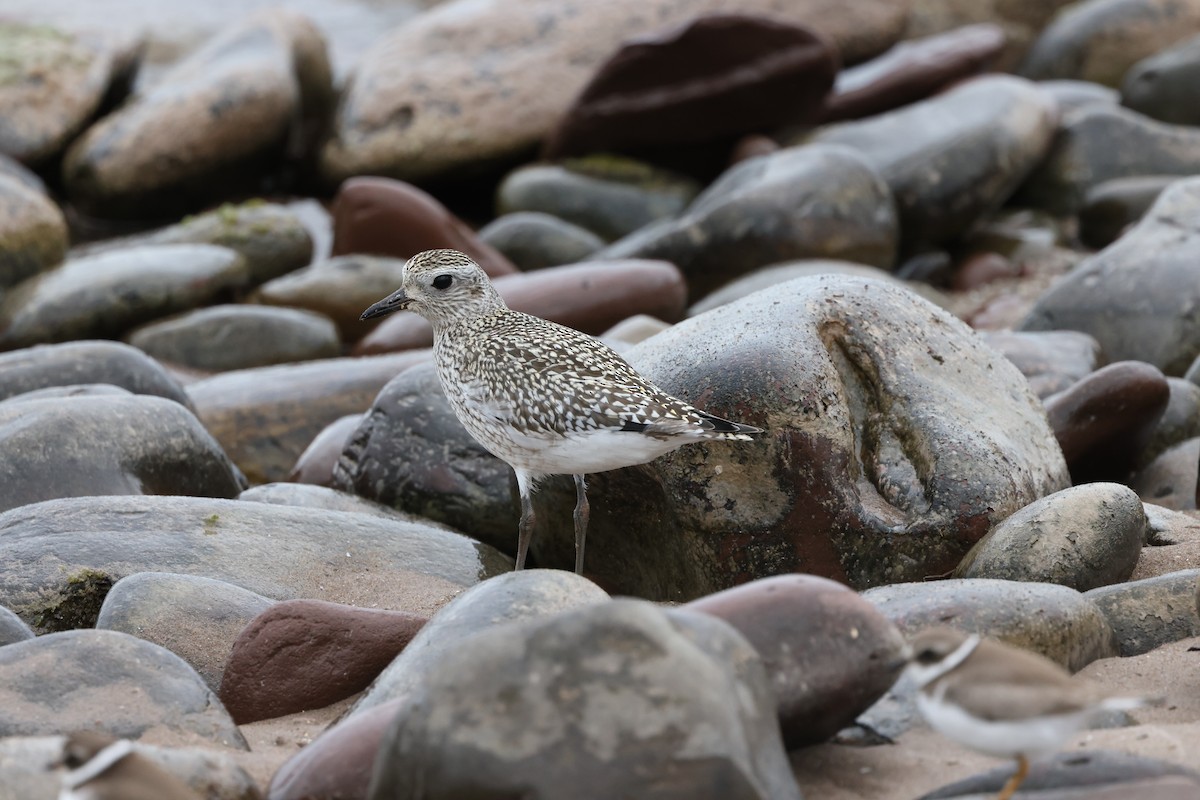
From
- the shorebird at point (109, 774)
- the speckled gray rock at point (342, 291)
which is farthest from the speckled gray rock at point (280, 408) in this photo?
the shorebird at point (109, 774)

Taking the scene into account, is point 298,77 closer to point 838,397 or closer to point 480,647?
point 838,397

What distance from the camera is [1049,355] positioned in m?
8.76

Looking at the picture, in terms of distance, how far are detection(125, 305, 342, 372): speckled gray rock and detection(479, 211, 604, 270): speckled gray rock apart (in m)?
2.26

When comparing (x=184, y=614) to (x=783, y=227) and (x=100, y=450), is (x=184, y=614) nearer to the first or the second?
(x=100, y=450)

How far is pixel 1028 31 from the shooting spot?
769 inches

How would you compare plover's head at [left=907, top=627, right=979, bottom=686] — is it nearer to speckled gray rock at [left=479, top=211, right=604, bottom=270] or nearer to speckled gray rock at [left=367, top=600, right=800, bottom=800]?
speckled gray rock at [left=367, top=600, right=800, bottom=800]

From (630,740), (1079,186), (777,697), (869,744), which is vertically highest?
(630,740)

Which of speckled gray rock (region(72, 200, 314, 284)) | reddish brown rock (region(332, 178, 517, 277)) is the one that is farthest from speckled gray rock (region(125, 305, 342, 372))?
speckled gray rock (region(72, 200, 314, 284))

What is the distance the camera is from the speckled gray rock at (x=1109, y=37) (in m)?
17.1

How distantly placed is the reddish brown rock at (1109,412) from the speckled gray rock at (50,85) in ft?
39.7

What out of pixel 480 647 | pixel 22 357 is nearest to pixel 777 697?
pixel 480 647

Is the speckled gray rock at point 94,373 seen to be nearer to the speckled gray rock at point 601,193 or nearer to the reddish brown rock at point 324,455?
the reddish brown rock at point 324,455

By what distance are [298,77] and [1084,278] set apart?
10.2m

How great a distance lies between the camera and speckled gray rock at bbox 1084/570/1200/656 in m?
5.00
